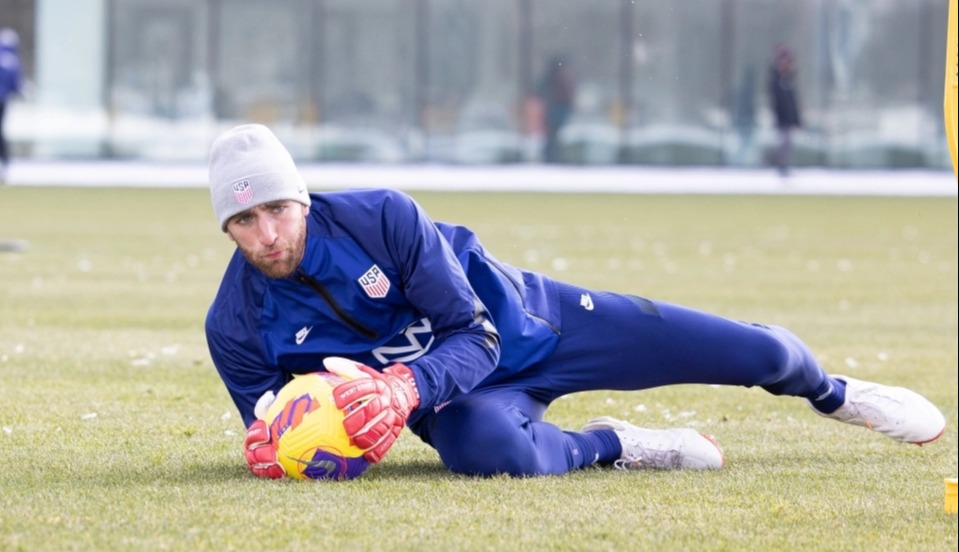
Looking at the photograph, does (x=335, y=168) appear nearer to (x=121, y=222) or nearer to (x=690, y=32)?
(x=690, y=32)

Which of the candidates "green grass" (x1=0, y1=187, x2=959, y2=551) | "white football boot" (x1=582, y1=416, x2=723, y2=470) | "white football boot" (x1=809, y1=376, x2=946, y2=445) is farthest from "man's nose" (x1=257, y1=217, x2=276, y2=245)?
"white football boot" (x1=809, y1=376, x2=946, y2=445)

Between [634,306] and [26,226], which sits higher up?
[634,306]

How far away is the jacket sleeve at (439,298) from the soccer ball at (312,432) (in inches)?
11.5

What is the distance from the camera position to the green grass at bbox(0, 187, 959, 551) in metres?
4.71

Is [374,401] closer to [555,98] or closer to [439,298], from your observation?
[439,298]

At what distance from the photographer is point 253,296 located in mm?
5570

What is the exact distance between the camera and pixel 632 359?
235 inches

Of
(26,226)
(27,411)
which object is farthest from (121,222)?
(27,411)

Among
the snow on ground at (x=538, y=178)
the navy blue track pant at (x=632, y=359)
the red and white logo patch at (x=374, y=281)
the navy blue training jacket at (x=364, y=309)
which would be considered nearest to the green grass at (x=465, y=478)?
the navy blue track pant at (x=632, y=359)

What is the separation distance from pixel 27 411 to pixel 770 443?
3.15m

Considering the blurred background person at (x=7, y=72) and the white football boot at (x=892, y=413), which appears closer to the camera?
the white football boot at (x=892, y=413)

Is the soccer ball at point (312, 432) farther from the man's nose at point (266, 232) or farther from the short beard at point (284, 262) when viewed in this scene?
the man's nose at point (266, 232)

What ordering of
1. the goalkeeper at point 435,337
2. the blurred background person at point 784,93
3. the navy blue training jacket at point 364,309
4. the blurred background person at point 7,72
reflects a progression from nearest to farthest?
the goalkeeper at point 435,337
the navy blue training jacket at point 364,309
the blurred background person at point 7,72
the blurred background person at point 784,93

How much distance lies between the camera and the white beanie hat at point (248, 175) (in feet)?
17.1
